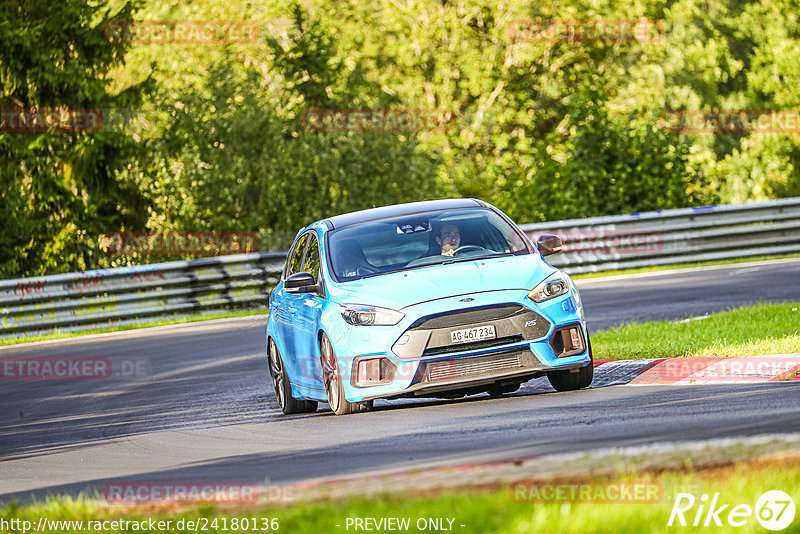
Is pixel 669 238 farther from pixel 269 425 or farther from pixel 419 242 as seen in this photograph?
pixel 269 425

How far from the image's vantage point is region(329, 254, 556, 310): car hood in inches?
398

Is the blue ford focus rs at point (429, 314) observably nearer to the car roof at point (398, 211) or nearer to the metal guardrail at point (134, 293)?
the car roof at point (398, 211)

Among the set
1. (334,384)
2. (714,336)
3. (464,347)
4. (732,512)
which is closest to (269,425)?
(334,384)

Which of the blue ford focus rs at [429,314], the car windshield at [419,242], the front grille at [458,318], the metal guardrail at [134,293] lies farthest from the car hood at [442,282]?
the metal guardrail at [134,293]

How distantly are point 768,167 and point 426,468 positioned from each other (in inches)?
1665

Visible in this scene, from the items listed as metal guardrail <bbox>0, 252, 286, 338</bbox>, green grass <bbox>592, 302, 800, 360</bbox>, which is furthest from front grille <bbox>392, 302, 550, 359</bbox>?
metal guardrail <bbox>0, 252, 286, 338</bbox>

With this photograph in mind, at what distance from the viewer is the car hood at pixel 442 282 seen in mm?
10109

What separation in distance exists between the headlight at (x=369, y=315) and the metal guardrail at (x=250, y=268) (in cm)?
1288

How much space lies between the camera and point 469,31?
1769 inches

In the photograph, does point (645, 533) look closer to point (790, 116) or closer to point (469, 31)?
point (469, 31)

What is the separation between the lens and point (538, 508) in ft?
17.3

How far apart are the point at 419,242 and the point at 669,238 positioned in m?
14.6

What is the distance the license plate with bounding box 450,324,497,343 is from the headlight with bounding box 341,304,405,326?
0.44 m

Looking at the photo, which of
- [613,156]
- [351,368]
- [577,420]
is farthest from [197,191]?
[577,420]
